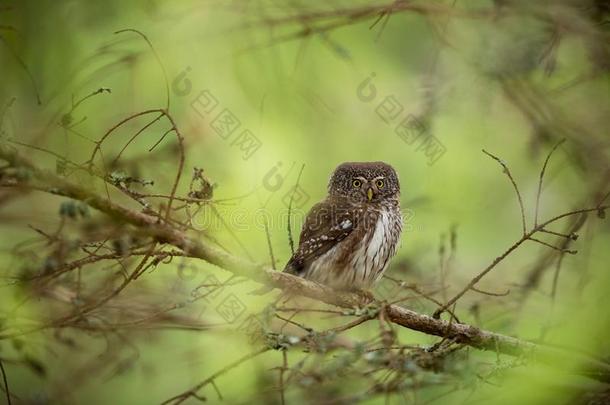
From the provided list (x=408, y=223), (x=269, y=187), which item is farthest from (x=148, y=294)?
(x=408, y=223)

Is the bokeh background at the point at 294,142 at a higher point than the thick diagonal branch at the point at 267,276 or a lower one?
higher

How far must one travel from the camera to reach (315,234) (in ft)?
16.3

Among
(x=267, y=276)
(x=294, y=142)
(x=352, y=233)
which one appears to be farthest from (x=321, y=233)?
(x=267, y=276)

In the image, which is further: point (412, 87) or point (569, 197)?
point (412, 87)

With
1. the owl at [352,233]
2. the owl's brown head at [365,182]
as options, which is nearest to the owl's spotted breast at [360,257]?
the owl at [352,233]

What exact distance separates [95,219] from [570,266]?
3.23 meters

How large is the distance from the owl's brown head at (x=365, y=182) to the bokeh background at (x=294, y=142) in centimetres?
39

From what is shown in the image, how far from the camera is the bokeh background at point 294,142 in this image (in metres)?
3.86

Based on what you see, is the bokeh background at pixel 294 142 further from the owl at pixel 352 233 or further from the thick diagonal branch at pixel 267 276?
the owl at pixel 352 233

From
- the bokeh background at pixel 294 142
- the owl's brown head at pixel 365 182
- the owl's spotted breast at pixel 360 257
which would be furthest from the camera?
the owl's brown head at pixel 365 182

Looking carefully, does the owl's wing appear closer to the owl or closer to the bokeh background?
the owl

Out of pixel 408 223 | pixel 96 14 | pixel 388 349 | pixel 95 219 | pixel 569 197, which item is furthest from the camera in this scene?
pixel 408 223

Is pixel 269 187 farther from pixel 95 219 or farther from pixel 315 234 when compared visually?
pixel 95 219

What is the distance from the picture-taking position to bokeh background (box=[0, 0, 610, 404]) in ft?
12.6
